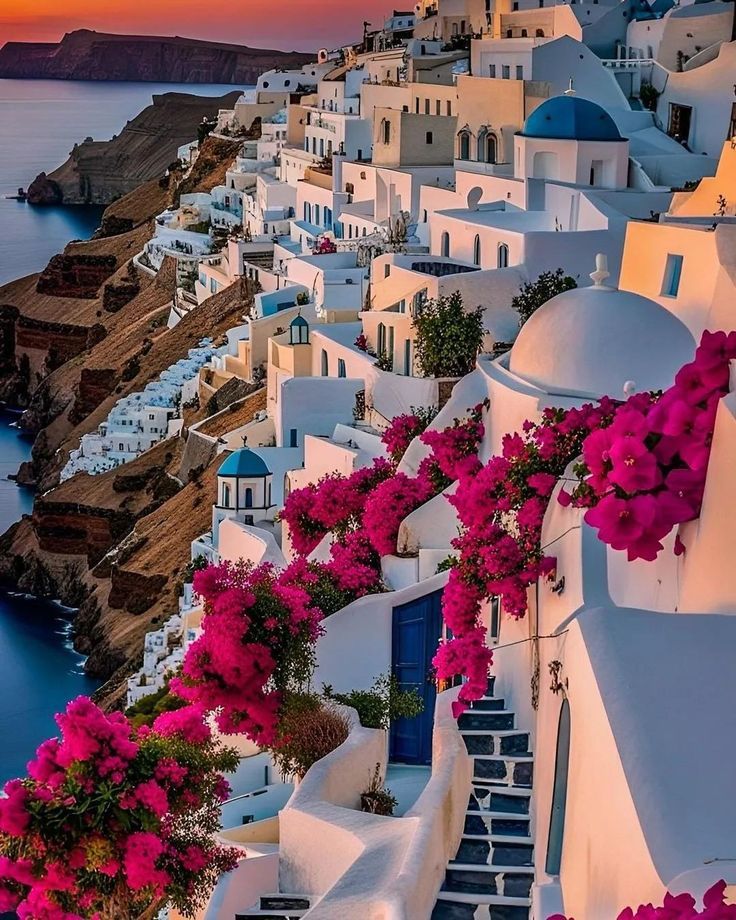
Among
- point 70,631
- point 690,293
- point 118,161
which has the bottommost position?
point 118,161

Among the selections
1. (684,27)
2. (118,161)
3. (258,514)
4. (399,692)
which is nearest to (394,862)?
(399,692)

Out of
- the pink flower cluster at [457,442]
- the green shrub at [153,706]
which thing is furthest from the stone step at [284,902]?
the green shrub at [153,706]

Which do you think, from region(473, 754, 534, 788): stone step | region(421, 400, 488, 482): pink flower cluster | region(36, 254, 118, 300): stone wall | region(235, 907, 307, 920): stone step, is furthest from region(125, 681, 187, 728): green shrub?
region(36, 254, 118, 300): stone wall

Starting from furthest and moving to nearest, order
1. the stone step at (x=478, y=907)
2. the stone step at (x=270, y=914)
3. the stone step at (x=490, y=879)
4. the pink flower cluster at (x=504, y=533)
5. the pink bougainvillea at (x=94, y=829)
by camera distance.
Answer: the pink flower cluster at (x=504, y=533) < the stone step at (x=270, y=914) < the pink bougainvillea at (x=94, y=829) < the stone step at (x=490, y=879) < the stone step at (x=478, y=907)

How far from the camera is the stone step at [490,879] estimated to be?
8817 mm

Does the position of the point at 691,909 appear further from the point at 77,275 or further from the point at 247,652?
the point at 77,275

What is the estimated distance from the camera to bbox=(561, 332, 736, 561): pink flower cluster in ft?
26.3

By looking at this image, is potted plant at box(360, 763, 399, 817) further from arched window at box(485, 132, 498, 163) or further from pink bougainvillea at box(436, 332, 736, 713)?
arched window at box(485, 132, 498, 163)

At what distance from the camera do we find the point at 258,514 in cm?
2478

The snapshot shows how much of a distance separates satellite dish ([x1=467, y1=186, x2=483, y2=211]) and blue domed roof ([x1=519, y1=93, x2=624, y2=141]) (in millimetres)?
2823

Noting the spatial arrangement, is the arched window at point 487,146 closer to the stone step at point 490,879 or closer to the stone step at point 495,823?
the stone step at point 495,823

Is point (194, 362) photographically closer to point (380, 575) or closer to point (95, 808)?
point (380, 575)

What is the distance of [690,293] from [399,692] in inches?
135

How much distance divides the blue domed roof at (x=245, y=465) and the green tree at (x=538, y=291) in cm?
538
